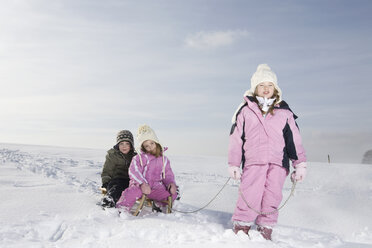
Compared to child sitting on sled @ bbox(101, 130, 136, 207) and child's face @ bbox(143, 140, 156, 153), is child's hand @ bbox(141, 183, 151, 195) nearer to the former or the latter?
child's face @ bbox(143, 140, 156, 153)

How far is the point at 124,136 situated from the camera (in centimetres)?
501

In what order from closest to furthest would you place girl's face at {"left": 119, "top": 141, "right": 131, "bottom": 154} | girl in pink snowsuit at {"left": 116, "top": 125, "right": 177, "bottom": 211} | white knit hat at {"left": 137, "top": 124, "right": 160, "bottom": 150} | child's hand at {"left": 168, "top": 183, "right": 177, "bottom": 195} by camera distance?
girl in pink snowsuit at {"left": 116, "top": 125, "right": 177, "bottom": 211} → child's hand at {"left": 168, "top": 183, "right": 177, "bottom": 195} → white knit hat at {"left": 137, "top": 124, "right": 160, "bottom": 150} → girl's face at {"left": 119, "top": 141, "right": 131, "bottom": 154}

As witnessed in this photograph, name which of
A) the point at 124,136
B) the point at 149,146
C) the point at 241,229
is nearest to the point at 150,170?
the point at 149,146

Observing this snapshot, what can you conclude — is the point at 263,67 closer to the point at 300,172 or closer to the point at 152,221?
the point at 300,172

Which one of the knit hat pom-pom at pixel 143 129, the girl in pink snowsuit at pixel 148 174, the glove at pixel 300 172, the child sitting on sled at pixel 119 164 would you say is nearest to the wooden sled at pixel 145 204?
the girl in pink snowsuit at pixel 148 174

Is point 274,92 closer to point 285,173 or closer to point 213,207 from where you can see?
point 285,173

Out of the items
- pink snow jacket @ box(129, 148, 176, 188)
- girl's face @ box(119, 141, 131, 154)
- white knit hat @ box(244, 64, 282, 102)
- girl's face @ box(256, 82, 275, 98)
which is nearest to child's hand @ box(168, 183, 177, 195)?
pink snow jacket @ box(129, 148, 176, 188)

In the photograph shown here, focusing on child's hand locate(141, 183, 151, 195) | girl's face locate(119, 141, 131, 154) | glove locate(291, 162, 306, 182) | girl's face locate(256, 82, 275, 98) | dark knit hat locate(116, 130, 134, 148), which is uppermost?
girl's face locate(256, 82, 275, 98)

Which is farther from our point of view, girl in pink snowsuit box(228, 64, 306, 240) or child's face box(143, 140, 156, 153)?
child's face box(143, 140, 156, 153)

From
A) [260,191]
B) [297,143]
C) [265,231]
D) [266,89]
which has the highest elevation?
[266,89]

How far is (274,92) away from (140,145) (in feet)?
6.05

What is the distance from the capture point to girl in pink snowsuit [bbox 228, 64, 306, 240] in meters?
3.37

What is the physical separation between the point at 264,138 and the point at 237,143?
275 mm

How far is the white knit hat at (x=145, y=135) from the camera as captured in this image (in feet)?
14.4
